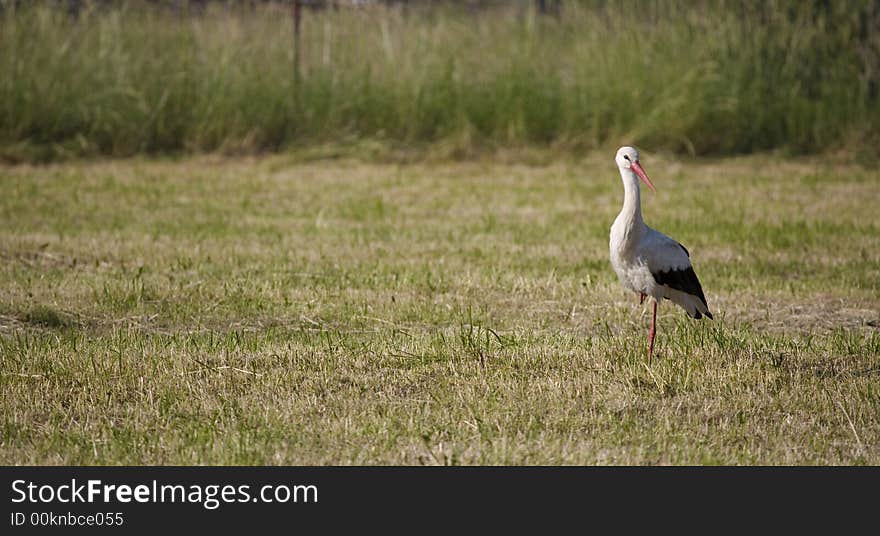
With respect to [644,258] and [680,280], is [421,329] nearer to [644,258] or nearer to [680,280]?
[644,258]

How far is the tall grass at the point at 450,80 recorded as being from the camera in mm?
12953

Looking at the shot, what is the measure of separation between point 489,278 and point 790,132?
7279mm

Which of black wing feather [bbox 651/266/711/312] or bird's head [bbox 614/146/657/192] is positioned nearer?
black wing feather [bbox 651/266/711/312]

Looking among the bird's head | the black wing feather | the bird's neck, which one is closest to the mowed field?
the black wing feather

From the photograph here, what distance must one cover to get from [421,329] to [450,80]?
299 inches

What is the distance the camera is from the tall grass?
12953 millimetres

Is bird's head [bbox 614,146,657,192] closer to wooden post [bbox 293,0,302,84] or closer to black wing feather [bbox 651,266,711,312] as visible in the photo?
black wing feather [bbox 651,266,711,312]

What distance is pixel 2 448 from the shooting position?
4.32 m

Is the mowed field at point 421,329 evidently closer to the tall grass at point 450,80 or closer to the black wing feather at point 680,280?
the black wing feather at point 680,280

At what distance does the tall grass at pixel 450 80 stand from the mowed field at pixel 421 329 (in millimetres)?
2174

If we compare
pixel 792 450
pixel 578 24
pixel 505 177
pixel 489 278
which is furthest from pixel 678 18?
pixel 792 450

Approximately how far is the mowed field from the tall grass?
2174 millimetres

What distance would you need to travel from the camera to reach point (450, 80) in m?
13.4
